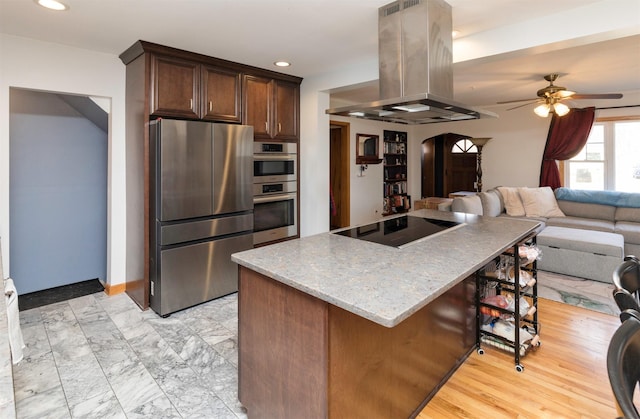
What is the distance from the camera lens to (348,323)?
4.40 ft

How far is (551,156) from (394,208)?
2897 mm

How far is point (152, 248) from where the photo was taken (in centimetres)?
301

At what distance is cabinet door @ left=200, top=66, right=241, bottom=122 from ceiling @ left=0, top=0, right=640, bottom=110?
0.61 feet

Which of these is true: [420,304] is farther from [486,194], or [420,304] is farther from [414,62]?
[486,194]

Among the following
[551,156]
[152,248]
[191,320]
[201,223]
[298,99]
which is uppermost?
[298,99]

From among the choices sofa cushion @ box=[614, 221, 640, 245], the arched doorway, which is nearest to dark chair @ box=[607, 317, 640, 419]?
sofa cushion @ box=[614, 221, 640, 245]

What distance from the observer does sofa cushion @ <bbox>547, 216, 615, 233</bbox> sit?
447cm

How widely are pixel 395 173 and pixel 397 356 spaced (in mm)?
6083

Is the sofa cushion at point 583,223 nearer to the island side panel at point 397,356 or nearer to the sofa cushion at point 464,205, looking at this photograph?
the sofa cushion at point 464,205

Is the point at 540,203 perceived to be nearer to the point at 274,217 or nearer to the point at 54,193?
the point at 274,217

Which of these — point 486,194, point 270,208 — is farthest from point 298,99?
point 486,194

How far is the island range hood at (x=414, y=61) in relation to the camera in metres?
2.05

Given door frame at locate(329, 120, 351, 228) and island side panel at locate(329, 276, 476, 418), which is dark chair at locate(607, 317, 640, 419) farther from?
door frame at locate(329, 120, 351, 228)

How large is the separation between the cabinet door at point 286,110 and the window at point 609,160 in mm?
4808
